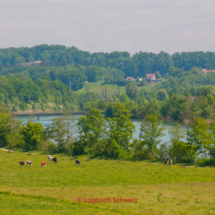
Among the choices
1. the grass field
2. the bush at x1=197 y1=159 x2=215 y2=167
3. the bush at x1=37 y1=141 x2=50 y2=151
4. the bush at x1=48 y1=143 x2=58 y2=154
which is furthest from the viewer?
the bush at x1=37 y1=141 x2=50 y2=151

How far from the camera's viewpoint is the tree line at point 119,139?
182ft

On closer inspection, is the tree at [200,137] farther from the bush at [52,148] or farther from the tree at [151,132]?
the bush at [52,148]

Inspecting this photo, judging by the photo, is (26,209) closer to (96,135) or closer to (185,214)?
(185,214)

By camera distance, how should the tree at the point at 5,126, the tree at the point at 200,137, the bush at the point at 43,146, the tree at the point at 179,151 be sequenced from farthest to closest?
the tree at the point at 5,126, the bush at the point at 43,146, the tree at the point at 179,151, the tree at the point at 200,137

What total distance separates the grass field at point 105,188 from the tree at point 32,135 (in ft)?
61.4

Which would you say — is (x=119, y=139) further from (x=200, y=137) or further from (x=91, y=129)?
(x=200, y=137)

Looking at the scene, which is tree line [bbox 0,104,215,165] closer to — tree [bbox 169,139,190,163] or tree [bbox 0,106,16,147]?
tree [bbox 169,139,190,163]

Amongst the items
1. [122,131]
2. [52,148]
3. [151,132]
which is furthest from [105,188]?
[52,148]

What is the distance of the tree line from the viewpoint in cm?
5541

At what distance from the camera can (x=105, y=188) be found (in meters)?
35.6

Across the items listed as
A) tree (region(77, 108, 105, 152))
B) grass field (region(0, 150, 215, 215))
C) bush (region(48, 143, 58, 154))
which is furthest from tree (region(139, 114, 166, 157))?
bush (region(48, 143, 58, 154))

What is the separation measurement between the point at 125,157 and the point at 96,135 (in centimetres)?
811

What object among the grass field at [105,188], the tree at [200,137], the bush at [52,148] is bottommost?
the bush at [52,148]

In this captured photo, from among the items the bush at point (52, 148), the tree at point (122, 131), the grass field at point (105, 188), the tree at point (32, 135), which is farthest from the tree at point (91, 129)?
the grass field at point (105, 188)
